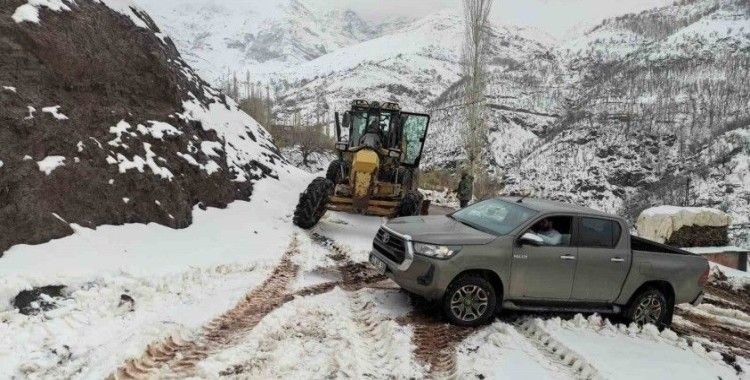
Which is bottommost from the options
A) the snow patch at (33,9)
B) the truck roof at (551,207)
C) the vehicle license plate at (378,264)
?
the vehicle license plate at (378,264)

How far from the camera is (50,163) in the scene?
8.07 m

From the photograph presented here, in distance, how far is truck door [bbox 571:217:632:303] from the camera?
24.8ft

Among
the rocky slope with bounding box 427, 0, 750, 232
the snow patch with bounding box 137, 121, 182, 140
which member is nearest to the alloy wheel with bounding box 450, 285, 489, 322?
the snow patch with bounding box 137, 121, 182, 140

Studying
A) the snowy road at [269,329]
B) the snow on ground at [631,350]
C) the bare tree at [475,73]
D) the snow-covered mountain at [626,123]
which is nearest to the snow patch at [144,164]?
the snowy road at [269,329]

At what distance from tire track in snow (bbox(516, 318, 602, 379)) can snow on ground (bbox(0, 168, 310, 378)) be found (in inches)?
148

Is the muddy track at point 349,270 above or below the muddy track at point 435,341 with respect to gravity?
above

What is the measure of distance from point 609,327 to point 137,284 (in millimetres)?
6201

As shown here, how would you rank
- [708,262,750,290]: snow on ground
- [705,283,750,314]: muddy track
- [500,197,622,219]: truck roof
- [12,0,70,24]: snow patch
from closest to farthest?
[500,197,622,219]: truck roof, [12,0,70,24]: snow patch, [705,283,750,314]: muddy track, [708,262,750,290]: snow on ground

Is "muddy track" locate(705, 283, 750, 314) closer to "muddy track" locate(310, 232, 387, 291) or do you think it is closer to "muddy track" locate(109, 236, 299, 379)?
"muddy track" locate(310, 232, 387, 291)

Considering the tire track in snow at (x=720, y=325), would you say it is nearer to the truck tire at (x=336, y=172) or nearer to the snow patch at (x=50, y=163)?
the truck tire at (x=336, y=172)

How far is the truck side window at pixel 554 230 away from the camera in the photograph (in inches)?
295

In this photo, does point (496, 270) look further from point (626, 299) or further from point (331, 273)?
point (331, 273)

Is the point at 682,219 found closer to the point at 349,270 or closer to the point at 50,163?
the point at 349,270

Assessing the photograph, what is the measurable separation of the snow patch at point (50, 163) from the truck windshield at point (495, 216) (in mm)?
6009
